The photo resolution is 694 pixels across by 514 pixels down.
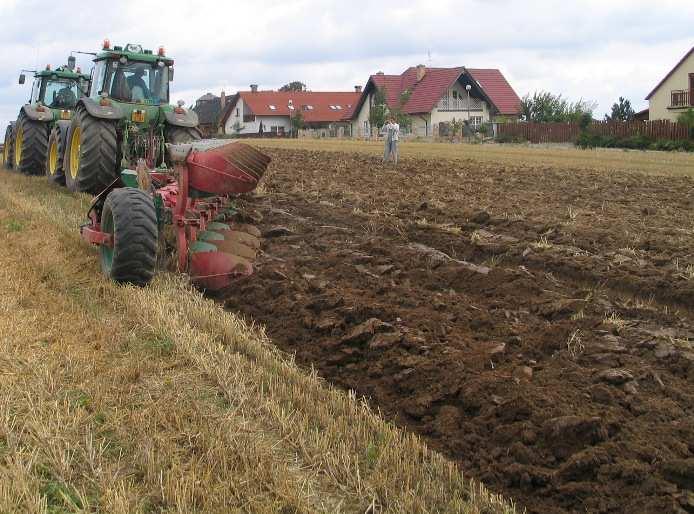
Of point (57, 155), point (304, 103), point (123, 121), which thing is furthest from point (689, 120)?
point (304, 103)

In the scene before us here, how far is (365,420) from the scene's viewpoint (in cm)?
378

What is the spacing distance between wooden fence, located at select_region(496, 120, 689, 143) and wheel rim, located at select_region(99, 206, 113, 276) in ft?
96.4

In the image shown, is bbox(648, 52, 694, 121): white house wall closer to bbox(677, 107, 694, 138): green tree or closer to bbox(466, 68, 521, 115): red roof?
bbox(677, 107, 694, 138): green tree

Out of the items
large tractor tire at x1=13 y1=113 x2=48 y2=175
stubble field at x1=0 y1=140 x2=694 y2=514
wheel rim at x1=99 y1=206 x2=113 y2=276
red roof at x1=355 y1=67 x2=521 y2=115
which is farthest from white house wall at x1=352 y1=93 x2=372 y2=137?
wheel rim at x1=99 y1=206 x2=113 y2=276

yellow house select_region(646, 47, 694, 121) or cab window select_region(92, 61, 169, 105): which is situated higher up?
yellow house select_region(646, 47, 694, 121)

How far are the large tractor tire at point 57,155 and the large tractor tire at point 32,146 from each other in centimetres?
192

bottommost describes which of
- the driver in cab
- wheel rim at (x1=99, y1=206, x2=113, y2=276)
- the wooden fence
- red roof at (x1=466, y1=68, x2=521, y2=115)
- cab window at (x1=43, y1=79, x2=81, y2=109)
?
wheel rim at (x1=99, y1=206, x2=113, y2=276)

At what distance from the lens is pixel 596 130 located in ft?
117

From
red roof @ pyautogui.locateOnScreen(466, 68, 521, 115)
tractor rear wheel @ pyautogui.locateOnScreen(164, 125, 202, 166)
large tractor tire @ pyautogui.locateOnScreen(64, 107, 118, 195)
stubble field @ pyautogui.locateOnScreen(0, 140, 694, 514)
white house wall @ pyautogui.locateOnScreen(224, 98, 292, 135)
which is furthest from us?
white house wall @ pyautogui.locateOnScreen(224, 98, 292, 135)

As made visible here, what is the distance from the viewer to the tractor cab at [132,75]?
11.1 meters

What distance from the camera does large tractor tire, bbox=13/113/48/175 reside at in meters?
14.4

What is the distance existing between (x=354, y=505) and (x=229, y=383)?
1286 millimetres

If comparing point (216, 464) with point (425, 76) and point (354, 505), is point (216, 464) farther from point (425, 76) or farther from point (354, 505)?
point (425, 76)

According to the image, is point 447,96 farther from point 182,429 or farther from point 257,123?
point 182,429
